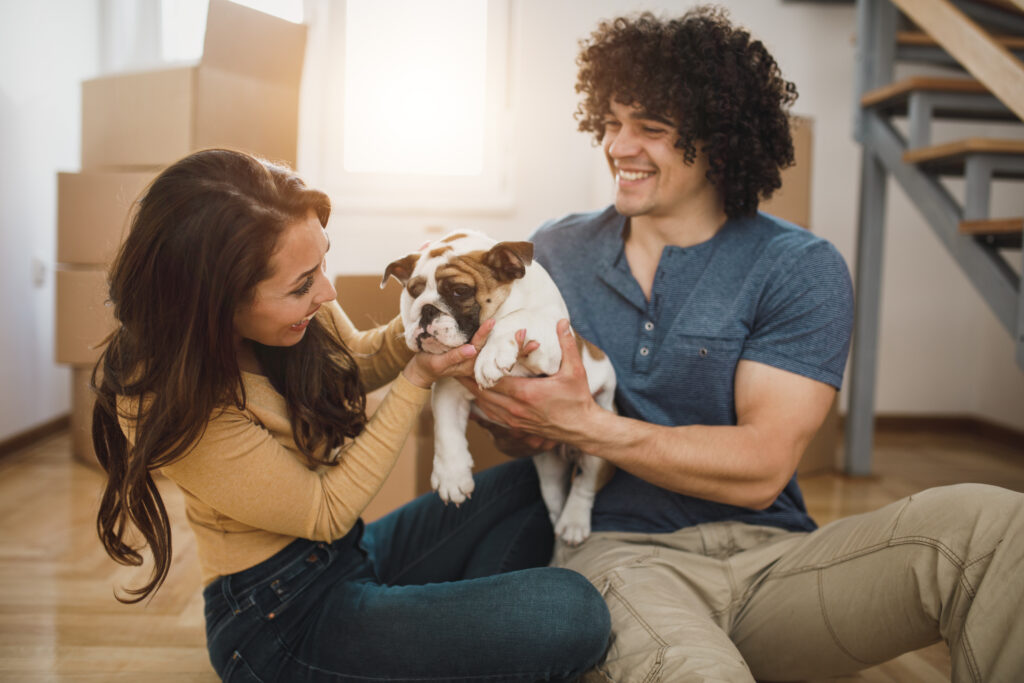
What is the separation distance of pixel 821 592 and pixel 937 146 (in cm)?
225

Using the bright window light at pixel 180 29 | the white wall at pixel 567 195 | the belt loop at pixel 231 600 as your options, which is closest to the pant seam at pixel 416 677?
the belt loop at pixel 231 600

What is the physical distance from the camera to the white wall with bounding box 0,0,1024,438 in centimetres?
366

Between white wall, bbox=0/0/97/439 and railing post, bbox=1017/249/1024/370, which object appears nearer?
railing post, bbox=1017/249/1024/370

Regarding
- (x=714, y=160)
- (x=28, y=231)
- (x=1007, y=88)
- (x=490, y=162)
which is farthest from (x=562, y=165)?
(x=28, y=231)

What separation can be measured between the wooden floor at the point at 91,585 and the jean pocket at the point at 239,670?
18.5 inches

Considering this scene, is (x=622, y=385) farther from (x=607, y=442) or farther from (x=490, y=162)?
(x=490, y=162)

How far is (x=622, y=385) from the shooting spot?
1653 mm

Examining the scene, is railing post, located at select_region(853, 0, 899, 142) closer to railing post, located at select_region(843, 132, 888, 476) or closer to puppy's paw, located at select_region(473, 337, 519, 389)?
railing post, located at select_region(843, 132, 888, 476)

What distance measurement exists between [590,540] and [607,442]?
286 millimetres

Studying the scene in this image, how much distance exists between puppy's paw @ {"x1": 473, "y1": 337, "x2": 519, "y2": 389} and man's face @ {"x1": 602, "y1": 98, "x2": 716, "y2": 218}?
0.47 m

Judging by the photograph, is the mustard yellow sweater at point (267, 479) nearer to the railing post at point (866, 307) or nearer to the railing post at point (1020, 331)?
the railing post at point (1020, 331)

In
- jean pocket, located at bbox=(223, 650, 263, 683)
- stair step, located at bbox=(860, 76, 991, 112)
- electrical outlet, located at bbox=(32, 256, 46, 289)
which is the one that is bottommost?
jean pocket, located at bbox=(223, 650, 263, 683)

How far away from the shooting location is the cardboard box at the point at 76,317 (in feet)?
10.6

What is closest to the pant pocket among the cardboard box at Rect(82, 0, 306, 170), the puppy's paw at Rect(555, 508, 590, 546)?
the puppy's paw at Rect(555, 508, 590, 546)
